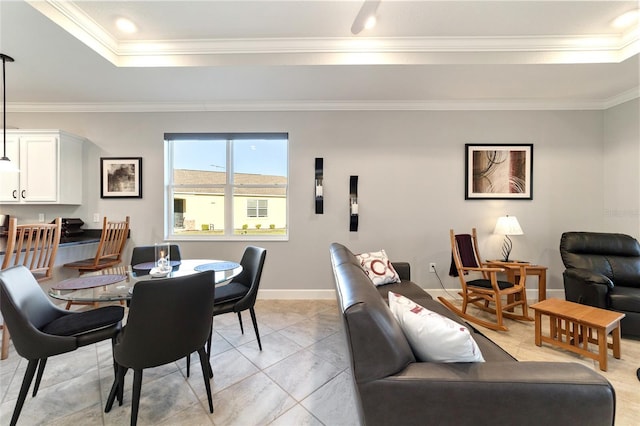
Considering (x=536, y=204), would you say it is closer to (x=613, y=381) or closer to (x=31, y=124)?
(x=613, y=381)

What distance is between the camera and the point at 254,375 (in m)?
1.84

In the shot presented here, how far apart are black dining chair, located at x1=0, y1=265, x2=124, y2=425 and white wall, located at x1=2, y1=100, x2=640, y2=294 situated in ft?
5.91

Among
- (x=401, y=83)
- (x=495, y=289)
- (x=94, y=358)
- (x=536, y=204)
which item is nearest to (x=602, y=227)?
(x=536, y=204)

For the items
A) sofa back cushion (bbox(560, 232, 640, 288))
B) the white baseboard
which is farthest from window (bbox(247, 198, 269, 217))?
sofa back cushion (bbox(560, 232, 640, 288))

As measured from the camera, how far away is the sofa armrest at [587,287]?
2.36 m

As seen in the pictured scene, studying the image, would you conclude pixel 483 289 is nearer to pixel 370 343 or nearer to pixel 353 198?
pixel 353 198

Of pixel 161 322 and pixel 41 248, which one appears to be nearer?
pixel 161 322

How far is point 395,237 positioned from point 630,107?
10.3ft

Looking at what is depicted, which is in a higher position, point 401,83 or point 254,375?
point 401,83

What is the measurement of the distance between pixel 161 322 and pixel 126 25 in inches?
96.4

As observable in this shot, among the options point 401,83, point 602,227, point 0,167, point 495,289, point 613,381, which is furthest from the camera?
point 602,227

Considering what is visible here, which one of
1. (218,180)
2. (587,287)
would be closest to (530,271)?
(587,287)

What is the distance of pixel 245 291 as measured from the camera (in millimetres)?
2164

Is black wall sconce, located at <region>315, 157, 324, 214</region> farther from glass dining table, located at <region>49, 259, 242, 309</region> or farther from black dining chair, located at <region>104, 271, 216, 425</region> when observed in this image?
black dining chair, located at <region>104, 271, 216, 425</region>
